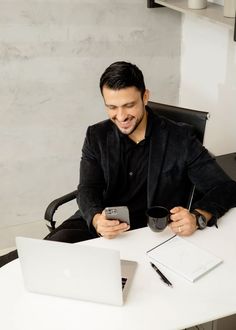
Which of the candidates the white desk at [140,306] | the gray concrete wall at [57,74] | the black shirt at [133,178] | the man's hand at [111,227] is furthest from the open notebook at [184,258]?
the gray concrete wall at [57,74]

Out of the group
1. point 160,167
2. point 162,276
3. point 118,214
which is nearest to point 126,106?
point 160,167

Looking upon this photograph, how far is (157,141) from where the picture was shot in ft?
6.05

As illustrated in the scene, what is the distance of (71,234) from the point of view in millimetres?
1813

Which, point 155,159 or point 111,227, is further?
point 155,159

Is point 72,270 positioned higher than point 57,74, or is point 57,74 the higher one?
point 57,74

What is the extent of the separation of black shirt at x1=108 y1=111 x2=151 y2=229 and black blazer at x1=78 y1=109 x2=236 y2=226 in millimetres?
29

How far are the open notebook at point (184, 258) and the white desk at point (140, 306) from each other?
0.07 ft

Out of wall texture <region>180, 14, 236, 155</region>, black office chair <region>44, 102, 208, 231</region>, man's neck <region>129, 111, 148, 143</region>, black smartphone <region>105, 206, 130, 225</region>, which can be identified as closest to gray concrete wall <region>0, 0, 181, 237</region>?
wall texture <region>180, 14, 236, 155</region>

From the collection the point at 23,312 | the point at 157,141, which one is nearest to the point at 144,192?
the point at 157,141

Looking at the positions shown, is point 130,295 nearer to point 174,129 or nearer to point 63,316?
point 63,316

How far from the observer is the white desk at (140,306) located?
3.84ft

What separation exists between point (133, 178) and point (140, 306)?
0.77 metres

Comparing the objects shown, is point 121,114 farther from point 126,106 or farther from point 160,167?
point 160,167

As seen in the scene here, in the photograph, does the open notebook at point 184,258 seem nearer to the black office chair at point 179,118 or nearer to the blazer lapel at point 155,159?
the blazer lapel at point 155,159
